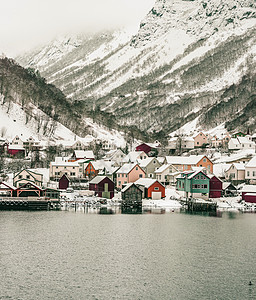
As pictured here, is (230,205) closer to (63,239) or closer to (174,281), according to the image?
(63,239)

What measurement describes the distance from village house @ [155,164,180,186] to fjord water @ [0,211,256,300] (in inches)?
1611

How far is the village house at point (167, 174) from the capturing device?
119 m

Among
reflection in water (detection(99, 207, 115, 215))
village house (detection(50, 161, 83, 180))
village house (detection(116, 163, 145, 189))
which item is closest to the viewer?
reflection in water (detection(99, 207, 115, 215))

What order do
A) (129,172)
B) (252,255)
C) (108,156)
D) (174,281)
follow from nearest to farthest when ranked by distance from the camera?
(174,281) < (252,255) < (129,172) < (108,156)

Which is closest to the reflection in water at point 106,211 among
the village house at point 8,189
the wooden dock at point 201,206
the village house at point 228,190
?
the wooden dock at point 201,206

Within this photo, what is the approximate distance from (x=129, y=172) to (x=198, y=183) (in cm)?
1843

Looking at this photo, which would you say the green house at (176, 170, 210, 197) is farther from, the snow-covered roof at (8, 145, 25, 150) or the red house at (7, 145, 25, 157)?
the snow-covered roof at (8, 145, 25, 150)

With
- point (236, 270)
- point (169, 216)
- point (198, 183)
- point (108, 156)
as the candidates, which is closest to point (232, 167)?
point (198, 183)

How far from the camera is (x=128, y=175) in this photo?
377ft

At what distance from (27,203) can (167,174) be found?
39438 millimetres

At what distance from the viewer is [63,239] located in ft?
197

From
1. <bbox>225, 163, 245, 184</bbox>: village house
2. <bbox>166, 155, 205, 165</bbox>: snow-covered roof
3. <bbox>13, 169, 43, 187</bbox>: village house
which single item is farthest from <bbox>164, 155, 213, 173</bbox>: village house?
<bbox>13, 169, 43, 187</bbox>: village house

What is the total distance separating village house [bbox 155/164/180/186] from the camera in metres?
119

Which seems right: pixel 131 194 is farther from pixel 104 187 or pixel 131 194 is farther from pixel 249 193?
pixel 249 193
